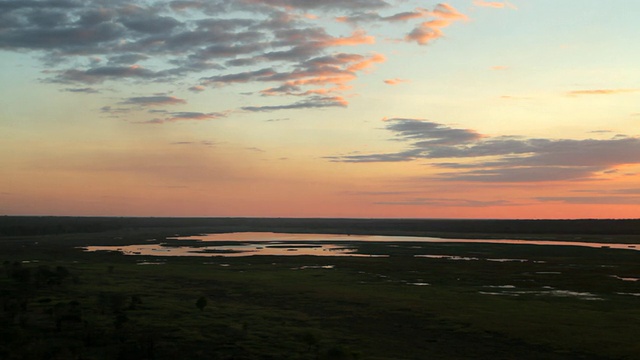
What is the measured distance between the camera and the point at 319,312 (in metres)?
28.8

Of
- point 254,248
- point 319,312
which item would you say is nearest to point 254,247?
point 254,248

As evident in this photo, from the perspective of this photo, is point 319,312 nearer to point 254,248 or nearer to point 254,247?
point 254,248

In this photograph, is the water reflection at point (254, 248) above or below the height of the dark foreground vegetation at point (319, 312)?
above

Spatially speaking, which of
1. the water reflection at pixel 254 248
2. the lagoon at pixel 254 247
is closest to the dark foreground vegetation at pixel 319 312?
the water reflection at pixel 254 248

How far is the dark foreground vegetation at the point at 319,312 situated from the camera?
2095 centimetres

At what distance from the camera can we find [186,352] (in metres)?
20.5

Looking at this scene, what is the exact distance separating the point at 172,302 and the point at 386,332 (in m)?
11.9

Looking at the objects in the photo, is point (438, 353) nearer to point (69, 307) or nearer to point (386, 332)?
point (386, 332)

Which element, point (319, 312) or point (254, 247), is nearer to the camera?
point (319, 312)

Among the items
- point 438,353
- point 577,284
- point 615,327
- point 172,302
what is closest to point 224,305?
point 172,302

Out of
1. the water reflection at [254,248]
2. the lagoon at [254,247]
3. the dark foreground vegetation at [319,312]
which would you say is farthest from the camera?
the lagoon at [254,247]

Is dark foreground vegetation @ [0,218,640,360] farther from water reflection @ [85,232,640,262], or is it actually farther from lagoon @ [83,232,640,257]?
lagoon @ [83,232,640,257]

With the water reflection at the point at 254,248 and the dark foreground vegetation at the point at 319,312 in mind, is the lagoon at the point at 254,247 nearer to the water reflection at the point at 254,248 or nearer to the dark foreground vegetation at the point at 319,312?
the water reflection at the point at 254,248

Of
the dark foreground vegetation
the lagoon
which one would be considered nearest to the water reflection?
the lagoon
